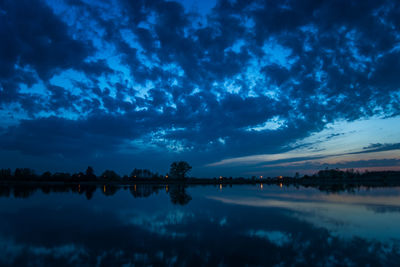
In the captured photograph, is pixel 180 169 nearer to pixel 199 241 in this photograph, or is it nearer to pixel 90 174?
pixel 90 174

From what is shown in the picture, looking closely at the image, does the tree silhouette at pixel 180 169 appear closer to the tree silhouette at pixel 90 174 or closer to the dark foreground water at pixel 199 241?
the tree silhouette at pixel 90 174

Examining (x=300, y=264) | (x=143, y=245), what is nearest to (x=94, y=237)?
(x=143, y=245)

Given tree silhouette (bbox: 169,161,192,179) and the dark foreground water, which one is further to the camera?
tree silhouette (bbox: 169,161,192,179)

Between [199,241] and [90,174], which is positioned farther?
[90,174]

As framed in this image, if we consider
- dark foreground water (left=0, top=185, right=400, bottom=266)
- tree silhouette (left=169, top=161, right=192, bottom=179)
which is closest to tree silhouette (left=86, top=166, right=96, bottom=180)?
tree silhouette (left=169, top=161, right=192, bottom=179)

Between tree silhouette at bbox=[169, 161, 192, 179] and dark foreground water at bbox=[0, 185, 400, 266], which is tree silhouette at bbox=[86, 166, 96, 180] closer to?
tree silhouette at bbox=[169, 161, 192, 179]

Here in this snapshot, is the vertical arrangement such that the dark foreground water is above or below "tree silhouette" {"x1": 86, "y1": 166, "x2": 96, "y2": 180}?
below

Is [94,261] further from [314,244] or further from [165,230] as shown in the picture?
[314,244]

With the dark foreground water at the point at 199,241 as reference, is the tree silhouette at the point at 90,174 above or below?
above

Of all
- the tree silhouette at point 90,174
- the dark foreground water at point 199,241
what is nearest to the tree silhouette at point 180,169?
the tree silhouette at point 90,174

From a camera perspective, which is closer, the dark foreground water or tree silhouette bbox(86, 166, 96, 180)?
the dark foreground water

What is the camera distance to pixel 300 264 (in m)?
10.4

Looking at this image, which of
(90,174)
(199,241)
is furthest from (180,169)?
(199,241)

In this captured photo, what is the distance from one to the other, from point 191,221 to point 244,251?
839 centimetres
